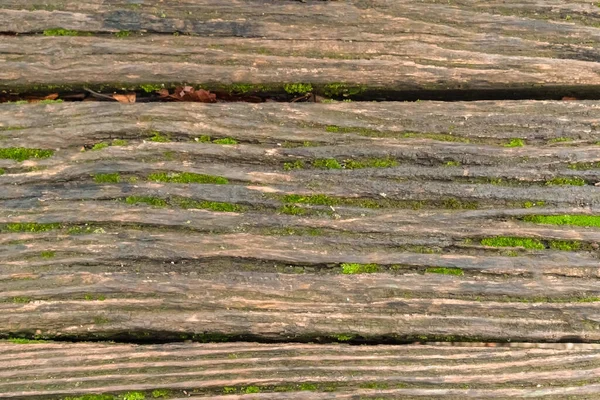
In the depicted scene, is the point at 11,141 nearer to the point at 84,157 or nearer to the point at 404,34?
the point at 84,157

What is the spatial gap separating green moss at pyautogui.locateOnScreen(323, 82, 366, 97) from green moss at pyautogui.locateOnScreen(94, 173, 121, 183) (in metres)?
0.82

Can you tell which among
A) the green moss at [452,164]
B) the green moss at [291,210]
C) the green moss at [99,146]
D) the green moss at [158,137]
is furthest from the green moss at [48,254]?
the green moss at [452,164]

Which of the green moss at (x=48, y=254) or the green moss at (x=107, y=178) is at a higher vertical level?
the green moss at (x=107, y=178)

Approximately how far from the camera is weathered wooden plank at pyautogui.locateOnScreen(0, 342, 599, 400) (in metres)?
1.66

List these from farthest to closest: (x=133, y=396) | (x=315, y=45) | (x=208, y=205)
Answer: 1. (x=315, y=45)
2. (x=208, y=205)
3. (x=133, y=396)

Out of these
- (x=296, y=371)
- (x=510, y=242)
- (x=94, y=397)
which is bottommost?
(x=94, y=397)

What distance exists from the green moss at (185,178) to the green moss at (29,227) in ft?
1.24

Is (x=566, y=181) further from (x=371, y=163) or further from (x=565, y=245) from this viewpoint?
(x=371, y=163)

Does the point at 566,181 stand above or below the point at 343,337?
above

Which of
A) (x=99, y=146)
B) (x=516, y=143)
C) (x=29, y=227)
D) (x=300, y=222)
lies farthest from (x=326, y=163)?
(x=29, y=227)

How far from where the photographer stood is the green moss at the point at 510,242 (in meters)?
1.75

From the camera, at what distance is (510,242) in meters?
1.76

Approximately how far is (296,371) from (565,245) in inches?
40.8

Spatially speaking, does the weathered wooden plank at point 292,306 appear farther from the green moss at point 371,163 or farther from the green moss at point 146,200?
the green moss at point 371,163
